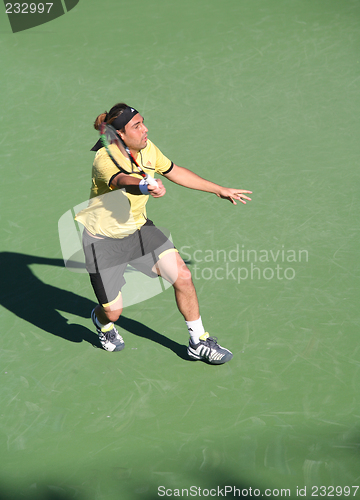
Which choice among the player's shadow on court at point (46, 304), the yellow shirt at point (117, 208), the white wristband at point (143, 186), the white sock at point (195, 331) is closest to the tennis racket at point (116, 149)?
the yellow shirt at point (117, 208)

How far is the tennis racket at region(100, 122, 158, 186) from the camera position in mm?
4072

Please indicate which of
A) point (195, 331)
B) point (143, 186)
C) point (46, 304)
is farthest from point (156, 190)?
point (46, 304)

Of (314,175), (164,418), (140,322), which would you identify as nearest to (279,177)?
(314,175)

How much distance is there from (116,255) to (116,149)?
855mm

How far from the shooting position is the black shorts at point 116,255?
4418 mm

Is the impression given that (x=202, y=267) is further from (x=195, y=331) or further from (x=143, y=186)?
(x=143, y=186)

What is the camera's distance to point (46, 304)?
5.38 meters

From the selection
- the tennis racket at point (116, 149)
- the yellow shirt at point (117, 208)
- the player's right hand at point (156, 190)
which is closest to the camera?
the player's right hand at point (156, 190)

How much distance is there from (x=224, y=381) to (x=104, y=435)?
1.02 metres

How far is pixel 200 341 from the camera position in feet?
14.8

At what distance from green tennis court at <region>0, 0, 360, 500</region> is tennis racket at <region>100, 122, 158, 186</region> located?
5.23 feet

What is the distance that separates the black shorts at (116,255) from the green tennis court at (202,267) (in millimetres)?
694

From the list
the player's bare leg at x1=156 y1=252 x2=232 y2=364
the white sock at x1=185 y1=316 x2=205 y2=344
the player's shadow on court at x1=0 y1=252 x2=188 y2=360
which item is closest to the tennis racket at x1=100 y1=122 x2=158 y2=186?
the player's bare leg at x1=156 y1=252 x2=232 y2=364

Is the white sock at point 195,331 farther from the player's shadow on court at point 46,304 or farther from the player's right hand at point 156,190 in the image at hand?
the player's right hand at point 156,190
